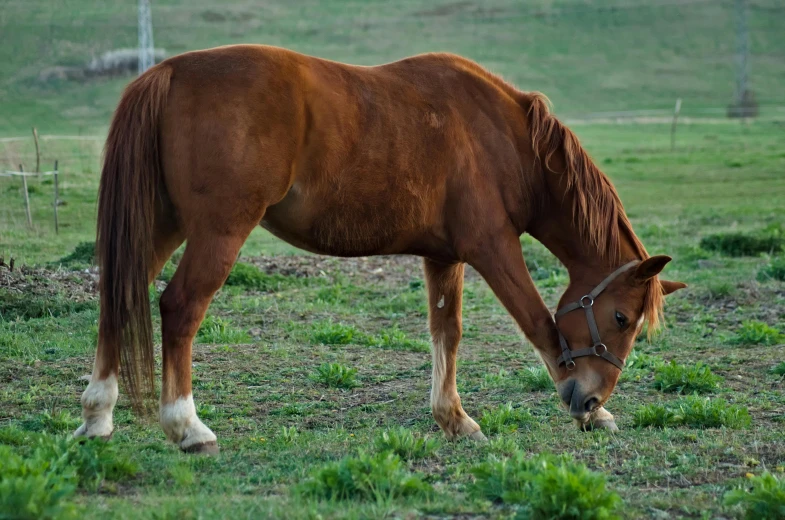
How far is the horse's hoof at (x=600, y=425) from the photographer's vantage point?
5744 mm

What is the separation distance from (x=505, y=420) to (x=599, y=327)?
90 centimetres

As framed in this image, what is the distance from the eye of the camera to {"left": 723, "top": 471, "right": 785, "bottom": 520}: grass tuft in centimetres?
375

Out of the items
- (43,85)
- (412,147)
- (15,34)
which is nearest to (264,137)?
(412,147)

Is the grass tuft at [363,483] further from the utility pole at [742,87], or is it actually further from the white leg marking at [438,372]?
the utility pole at [742,87]

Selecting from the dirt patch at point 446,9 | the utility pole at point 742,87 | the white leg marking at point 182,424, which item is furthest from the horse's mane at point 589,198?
the dirt patch at point 446,9

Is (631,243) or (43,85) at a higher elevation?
(631,243)

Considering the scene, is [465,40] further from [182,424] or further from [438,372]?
[182,424]

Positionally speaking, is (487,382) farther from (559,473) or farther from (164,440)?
(559,473)

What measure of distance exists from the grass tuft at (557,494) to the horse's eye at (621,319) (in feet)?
6.26

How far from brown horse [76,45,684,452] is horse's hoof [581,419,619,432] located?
0.02 metres

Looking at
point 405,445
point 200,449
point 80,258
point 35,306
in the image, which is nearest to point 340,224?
point 405,445

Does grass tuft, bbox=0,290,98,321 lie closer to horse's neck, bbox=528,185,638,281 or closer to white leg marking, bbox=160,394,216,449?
white leg marking, bbox=160,394,216,449

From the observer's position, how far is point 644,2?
6700 cm

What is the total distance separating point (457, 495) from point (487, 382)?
3055 millimetres
